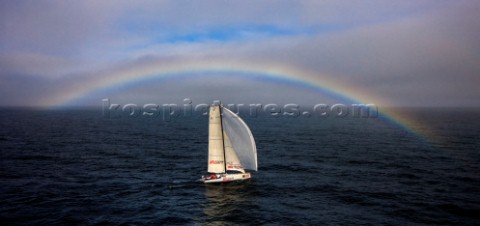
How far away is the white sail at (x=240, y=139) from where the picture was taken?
5169cm

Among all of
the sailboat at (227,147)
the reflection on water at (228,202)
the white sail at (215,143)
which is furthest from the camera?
the white sail at (215,143)

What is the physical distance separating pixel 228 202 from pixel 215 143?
11356 millimetres

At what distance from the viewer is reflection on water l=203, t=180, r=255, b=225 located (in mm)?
39438

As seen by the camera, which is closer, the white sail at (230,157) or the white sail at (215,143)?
the white sail at (215,143)

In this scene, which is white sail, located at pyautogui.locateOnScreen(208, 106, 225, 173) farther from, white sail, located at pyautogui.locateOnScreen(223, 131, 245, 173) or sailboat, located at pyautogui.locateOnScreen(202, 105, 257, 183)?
white sail, located at pyautogui.locateOnScreen(223, 131, 245, 173)

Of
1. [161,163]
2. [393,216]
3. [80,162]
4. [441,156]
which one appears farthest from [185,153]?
[441,156]

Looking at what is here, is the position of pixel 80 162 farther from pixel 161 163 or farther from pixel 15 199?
pixel 15 199

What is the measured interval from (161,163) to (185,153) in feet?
43.4

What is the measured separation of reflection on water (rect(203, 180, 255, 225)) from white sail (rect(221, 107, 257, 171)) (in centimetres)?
358

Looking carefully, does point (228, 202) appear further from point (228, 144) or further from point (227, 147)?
point (228, 144)

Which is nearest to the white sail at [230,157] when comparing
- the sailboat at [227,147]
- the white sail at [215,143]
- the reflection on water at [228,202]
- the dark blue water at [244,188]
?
the sailboat at [227,147]

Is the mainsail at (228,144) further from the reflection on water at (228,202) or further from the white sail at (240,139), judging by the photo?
the reflection on water at (228,202)

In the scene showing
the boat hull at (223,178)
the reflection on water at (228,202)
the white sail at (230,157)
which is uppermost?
the white sail at (230,157)

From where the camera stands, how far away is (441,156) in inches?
3098
